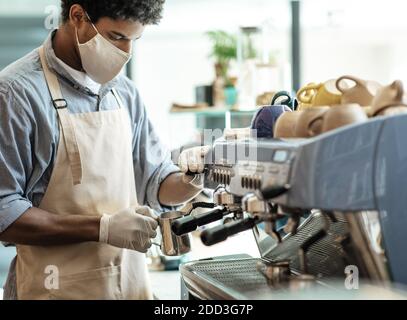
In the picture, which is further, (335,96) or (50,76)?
(50,76)

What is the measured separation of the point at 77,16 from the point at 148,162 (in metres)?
0.47

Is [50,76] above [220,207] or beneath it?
above

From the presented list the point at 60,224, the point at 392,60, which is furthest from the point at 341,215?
the point at 392,60

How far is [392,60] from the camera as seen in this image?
9.34m

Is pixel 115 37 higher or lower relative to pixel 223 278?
higher

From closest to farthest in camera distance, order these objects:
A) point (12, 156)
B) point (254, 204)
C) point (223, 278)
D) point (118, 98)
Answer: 1. point (254, 204)
2. point (223, 278)
3. point (12, 156)
4. point (118, 98)

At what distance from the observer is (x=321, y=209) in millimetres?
1068

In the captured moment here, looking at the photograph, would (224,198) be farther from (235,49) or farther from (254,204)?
(235,49)

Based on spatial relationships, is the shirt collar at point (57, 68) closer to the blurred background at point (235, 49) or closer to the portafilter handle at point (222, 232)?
the blurred background at point (235, 49)

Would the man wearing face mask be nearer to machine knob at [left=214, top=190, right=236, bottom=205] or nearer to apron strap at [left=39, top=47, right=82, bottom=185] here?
apron strap at [left=39, top=47, right=82, bottom=185]

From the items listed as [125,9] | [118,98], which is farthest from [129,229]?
[125,9]

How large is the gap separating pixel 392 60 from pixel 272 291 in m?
8.60

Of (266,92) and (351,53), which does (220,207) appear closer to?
(266,92)

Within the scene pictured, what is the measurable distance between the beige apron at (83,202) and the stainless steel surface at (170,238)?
0.21 metres
